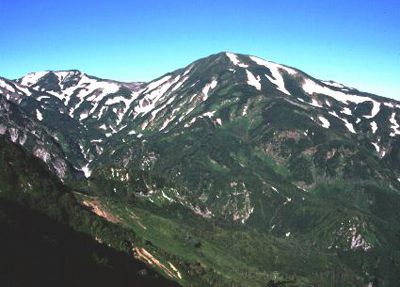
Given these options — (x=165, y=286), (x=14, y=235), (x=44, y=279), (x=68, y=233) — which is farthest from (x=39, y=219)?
(x=44, y=279)

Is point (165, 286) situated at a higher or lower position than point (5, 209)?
lower

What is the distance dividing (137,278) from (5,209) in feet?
158

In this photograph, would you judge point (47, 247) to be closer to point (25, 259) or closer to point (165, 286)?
point (25, 259)

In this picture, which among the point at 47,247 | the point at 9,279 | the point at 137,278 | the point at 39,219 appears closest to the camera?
the point at 9,279

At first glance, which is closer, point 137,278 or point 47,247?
point 47,247

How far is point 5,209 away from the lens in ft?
593

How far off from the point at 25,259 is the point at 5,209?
51.7 meters

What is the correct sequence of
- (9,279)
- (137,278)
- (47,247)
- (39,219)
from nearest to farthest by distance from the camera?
(9,279), (47,247), (137,278), (39,219)

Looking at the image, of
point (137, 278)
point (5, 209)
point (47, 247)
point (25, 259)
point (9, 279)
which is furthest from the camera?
point (5, 209)

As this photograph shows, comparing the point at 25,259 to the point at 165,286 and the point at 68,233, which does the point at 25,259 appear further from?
the point at 68,233

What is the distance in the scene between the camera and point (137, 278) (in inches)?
6629

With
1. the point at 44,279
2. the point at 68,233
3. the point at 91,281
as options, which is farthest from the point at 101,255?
the point at 44,279

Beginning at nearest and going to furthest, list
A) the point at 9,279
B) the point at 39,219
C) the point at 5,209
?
the point at 9,279
the point at 5,209
the point at 39,219

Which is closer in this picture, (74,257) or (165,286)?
(74,257)
